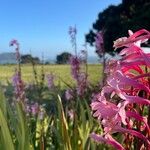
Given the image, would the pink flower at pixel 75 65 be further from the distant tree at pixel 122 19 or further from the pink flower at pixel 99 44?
the distant tree at pixel 122 19

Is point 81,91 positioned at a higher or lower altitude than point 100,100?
lower

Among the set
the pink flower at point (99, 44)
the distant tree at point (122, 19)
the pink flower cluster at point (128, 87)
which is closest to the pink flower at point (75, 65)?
the pink flower at point (99, 44)

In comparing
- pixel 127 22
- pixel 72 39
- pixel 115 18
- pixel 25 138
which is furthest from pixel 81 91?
pixel 115 18

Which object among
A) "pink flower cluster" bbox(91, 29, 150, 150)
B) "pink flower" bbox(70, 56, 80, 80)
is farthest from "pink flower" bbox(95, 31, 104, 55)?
"pink flower cluster" bbox(91, 29, 150, 150)

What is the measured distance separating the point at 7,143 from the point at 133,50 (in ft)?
1.77

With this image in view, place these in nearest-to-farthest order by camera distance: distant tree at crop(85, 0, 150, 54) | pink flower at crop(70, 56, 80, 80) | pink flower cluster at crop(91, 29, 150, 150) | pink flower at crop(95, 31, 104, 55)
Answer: pink flower cluster at crop(91, 29, 150, 150), pink flower at crop(95, 31, 104, 55), pink flower at crop(70, 56, 80, 80), distant tree at crop(85, 0, 150, 54)

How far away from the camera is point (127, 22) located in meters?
16.3

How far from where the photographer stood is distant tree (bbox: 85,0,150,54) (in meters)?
15.4

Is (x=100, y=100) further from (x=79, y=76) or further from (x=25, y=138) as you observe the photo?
(x=79, y=76)

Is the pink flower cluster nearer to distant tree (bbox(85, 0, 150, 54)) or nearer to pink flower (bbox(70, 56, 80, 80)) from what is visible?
pink flower (bbox(70, 56, 80, 80))

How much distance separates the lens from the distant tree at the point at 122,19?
50.4 feet

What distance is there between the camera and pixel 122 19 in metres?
17.5

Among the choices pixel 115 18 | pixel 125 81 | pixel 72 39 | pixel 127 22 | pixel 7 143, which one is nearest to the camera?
pixel 125 81

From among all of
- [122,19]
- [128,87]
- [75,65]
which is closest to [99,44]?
[75,65]
